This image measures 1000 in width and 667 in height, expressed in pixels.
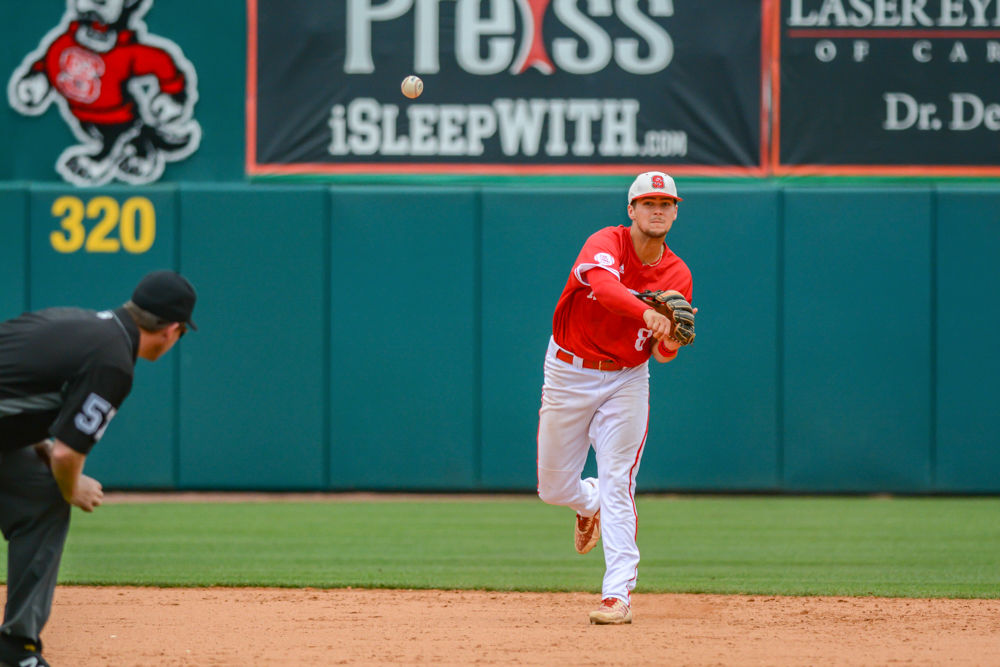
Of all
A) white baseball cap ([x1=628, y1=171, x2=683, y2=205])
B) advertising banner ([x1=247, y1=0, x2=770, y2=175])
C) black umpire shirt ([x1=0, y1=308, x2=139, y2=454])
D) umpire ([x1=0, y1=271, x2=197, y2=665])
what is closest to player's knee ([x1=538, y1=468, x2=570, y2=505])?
white baseball cap ([x1=628, y1=171, x2=683, y2=205])

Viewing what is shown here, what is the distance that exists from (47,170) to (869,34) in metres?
7.31

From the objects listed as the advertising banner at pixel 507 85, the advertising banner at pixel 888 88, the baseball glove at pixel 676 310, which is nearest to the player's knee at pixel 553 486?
the baseball glove at pixel 676 310

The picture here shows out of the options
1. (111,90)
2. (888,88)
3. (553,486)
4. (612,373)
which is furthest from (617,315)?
(111,90)

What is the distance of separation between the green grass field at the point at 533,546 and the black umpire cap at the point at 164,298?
2.86 m

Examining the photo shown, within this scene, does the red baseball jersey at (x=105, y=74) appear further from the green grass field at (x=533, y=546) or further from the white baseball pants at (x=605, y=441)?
the white baseball pants at (x=605, y=441)

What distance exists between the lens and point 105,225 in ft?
36.0

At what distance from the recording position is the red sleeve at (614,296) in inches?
202

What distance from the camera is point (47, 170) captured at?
11.3 metres

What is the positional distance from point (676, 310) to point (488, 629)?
154 cm

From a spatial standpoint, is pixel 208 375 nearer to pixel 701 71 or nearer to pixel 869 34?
pixel 701 71

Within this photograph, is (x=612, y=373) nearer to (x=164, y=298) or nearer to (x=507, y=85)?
(x=164, y=298)

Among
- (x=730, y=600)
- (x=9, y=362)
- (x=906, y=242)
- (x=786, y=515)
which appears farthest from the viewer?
(x=906, y=242)

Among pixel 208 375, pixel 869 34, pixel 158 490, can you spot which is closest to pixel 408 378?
pixel 208 375

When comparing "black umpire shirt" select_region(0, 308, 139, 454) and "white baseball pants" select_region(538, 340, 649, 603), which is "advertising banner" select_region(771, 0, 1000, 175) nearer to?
"white baseball pants" select_region(538, 340, 649, 603)
